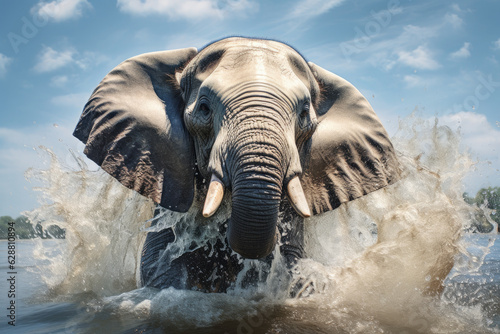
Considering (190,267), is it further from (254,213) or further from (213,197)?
(254,213)

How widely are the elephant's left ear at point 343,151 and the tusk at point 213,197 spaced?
4.09 ft

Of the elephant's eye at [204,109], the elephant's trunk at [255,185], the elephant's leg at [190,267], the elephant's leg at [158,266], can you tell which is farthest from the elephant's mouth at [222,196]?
the elephant's leg at [158,266]

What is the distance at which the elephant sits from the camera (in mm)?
3213

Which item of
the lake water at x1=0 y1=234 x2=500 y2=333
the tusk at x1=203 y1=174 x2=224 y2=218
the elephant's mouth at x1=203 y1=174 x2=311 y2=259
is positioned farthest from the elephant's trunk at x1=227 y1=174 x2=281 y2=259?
the lake water at x1=0 y1=234 x2=500 y2=333

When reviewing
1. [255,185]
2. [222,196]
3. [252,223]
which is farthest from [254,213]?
[222,196]

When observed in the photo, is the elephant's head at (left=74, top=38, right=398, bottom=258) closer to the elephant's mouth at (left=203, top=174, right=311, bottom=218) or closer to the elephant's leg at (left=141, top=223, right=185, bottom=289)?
the elephant's mouth at (left=203, top=174, right=311, bottom=218)

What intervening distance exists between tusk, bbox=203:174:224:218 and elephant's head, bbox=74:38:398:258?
10 mm

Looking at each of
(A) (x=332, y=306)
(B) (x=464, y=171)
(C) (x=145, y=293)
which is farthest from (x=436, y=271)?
(C) (x=145, y=293)

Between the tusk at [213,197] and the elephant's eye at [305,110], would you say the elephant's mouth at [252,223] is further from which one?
the elephant's eye at [305,110]

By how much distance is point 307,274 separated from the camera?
474 cm

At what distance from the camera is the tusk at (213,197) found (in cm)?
313

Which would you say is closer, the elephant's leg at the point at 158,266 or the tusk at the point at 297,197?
the tusk at the point at 297,197

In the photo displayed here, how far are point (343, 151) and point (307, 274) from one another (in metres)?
1.37

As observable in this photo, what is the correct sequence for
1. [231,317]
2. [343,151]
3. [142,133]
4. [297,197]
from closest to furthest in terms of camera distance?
[297,197]
[231,317]
[142,133]
[343,151]
